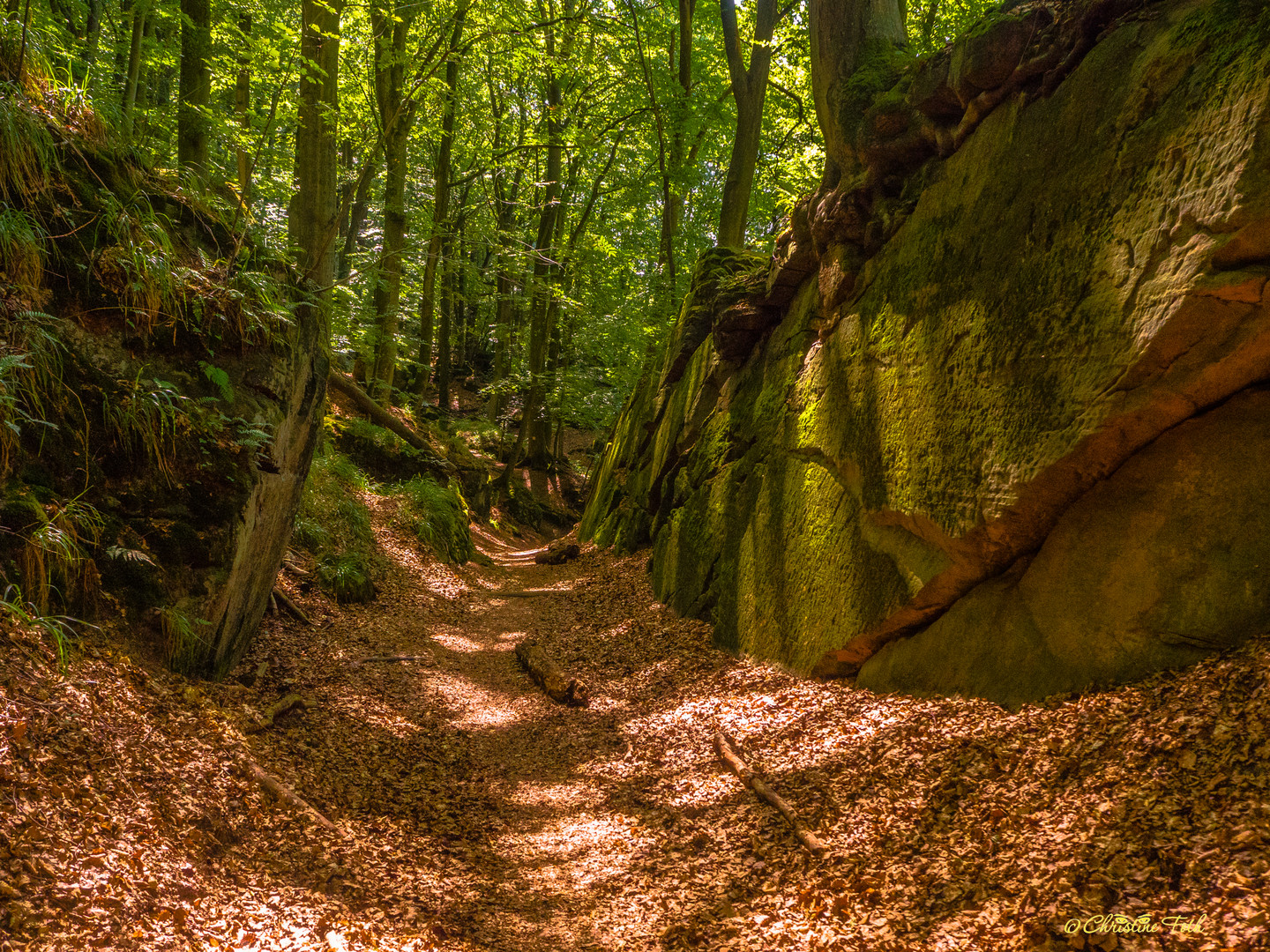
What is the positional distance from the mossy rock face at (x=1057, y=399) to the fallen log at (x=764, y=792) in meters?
1.26

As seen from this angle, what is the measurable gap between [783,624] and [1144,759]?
12.3 feet

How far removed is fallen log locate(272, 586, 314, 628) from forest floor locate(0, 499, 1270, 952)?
2.57 feet

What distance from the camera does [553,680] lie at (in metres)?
7.84

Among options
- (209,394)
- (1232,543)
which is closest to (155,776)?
(209,394)

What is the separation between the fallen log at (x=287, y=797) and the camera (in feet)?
14.2

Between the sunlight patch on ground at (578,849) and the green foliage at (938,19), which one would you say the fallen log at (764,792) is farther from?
the green foliage at (938,19)

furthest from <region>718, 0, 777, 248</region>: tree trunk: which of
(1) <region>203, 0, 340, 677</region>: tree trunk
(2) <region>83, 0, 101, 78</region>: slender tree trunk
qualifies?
(2) <region>83, 0, 101, 78</region>: slender tree trunk

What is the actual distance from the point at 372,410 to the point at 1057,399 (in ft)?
44.7

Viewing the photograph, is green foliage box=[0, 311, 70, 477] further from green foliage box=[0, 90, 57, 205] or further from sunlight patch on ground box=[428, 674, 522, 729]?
sunlight patch on ground box=[428, 674, 522, 729]

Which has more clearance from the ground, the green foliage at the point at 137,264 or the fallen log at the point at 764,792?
the green foliage at the point at 137,264

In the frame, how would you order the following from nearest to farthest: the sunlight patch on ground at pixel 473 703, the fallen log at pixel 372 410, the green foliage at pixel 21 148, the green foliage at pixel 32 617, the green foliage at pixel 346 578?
the green foliage at pixel 32 617 → the green foliage at pixel 21 148 → the sunlight patch on ground at pixel 473 703 → the green foliage at pixel 346 578 → the fallen log at pixel 372 410

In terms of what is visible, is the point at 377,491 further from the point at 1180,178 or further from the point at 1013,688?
the point at 1180,178

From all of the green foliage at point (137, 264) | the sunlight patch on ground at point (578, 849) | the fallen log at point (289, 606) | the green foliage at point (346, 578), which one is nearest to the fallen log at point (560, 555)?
the green foliage at point (346, 578)

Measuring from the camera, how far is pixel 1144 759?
348 centimetres
